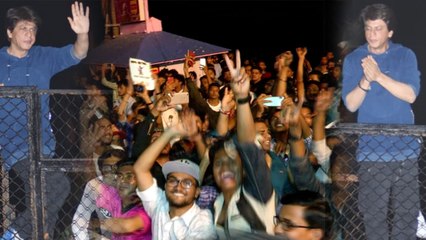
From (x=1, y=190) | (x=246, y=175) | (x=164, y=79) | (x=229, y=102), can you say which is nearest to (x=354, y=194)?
(x=246, y=175)

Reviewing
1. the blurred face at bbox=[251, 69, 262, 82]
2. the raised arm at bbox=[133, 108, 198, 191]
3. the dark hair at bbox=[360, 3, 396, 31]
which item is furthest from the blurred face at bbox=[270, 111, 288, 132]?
the blurred face at bbox=[251, 69, 262, 82]

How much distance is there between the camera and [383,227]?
485 centimetres

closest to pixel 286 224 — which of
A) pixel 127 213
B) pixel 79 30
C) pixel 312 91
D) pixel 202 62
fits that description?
pixel 127 213

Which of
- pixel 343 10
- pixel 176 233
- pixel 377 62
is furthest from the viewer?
pixel 343 10

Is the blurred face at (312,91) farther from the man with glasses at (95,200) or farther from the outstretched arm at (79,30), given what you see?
the man with glasses at (95,200)

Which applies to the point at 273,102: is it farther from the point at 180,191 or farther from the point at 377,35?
the point at 180,191

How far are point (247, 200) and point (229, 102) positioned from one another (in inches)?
54.3

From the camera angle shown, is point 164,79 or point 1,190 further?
point 164,79

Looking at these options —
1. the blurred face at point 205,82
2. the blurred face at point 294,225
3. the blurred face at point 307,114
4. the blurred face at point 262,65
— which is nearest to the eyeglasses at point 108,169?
the blurred face at point 307,114

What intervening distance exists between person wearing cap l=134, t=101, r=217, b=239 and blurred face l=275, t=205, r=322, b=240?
761mm

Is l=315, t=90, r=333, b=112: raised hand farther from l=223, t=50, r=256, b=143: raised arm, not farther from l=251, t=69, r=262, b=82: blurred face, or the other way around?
l=251, t=69, r=262, b=82: blurred face

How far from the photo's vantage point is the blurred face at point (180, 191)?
4723 mm

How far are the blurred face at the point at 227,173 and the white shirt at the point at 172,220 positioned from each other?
0.68ft

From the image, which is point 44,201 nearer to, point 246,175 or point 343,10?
point 246,175
